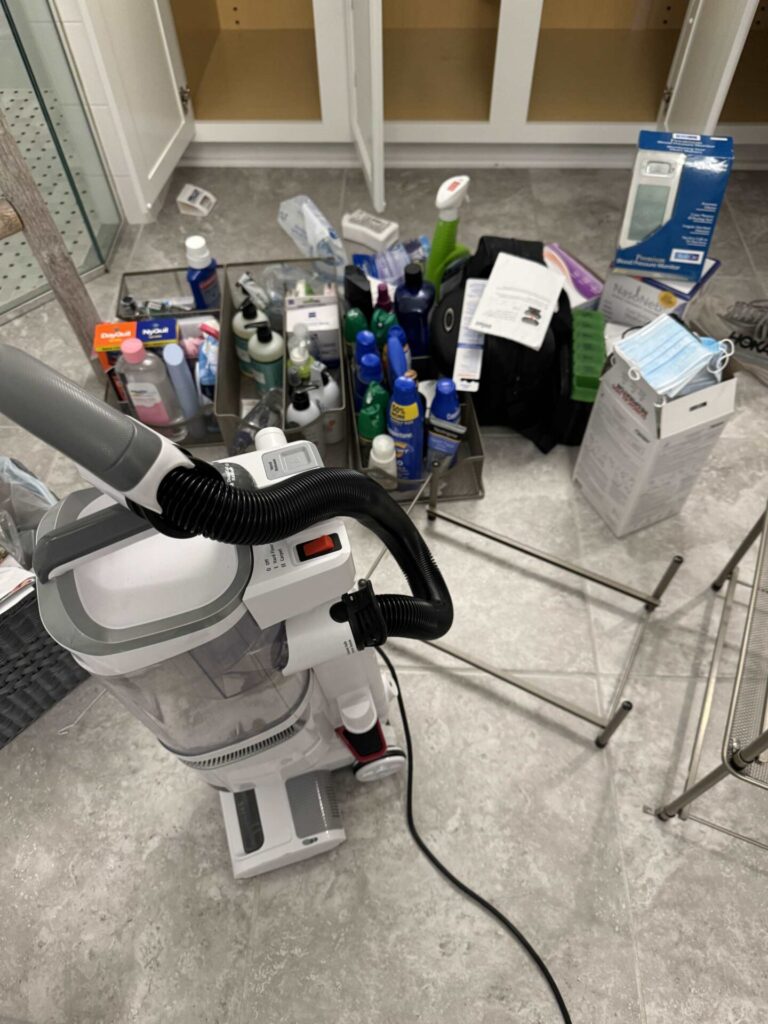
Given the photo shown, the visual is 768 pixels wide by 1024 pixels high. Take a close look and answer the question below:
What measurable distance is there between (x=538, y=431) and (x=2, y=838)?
1364 mm

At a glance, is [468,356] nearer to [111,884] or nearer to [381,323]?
[381,323]

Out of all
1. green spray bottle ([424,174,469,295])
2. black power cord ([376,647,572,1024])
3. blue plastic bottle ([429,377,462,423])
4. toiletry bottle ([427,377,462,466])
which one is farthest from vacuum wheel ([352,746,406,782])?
green spray bottle ([424,174,469,295])

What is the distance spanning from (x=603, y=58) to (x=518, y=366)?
152 centimetres

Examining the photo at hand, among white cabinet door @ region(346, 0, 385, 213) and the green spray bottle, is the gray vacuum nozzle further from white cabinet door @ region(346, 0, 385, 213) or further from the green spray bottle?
white cabinet door @ region(346, 0, 385, 213)

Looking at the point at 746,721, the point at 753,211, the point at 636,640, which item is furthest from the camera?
the point at 753,211

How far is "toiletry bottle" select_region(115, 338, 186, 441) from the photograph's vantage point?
1.57 metres

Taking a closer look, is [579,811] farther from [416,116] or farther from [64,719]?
[416,116]

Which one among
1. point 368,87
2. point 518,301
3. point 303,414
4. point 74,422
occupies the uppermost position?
point 74,422

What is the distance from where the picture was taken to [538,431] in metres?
1.75

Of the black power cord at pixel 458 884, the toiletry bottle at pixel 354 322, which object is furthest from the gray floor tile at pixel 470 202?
the black power cord at pixel 458 884

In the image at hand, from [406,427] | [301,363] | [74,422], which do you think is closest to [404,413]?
[406,427]

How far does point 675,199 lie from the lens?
1552mm

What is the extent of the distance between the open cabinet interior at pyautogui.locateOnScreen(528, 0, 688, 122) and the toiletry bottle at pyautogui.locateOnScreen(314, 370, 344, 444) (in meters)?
1.31

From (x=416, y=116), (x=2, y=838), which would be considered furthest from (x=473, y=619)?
(x=416, y=116)
